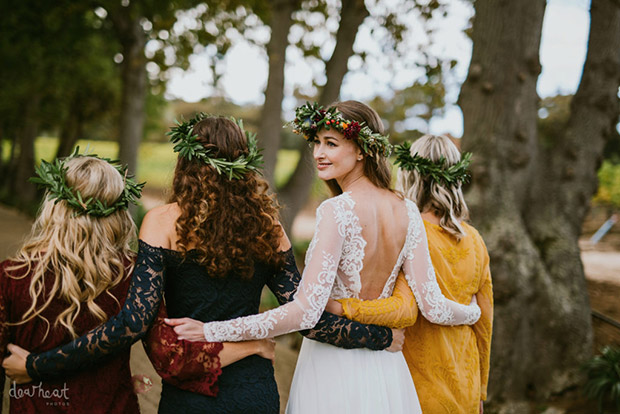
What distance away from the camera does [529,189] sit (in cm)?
625

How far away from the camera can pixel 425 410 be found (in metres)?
2.93

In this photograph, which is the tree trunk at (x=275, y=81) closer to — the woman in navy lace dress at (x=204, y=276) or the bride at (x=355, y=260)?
the bride at (x=355, y=260)

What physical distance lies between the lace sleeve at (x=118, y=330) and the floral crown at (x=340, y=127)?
3.16 ft

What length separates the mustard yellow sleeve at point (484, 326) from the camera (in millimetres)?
3158

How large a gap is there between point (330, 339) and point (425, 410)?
0.84m

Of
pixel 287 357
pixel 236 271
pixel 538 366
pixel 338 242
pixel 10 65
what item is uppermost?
pixel 10 65

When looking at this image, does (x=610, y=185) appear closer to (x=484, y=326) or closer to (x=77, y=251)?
(x=484, y=326)

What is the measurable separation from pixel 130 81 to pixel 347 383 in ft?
36.2

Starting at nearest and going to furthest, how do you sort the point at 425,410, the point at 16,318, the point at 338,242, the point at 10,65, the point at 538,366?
the point at 16,318 → the point at 338,242 → the point at 425,410 → the point at 538,366 → the point at 10,65

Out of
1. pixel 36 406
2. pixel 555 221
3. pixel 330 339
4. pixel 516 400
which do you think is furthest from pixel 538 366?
pixel 36 406

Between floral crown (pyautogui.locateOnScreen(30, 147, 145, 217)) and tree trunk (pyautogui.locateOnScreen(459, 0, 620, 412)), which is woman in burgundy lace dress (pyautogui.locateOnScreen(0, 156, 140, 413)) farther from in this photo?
tree trunk (pyautogui.locateOnScreen(459, 0, 620, 412))

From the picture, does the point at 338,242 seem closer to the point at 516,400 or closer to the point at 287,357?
the point at 516,400

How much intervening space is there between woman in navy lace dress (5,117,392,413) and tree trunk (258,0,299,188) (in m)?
6.31

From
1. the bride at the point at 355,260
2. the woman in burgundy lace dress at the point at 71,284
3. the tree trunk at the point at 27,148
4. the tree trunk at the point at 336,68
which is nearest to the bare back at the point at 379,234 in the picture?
the bride at the point at 355,260
